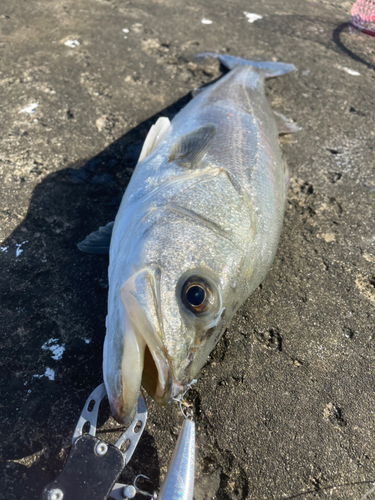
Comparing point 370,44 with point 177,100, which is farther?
point 370,44

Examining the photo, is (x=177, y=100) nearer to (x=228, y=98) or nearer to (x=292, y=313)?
(x=228, y=98)

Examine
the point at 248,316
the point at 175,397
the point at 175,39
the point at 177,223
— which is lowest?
the point at 248,316

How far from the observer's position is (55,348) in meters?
2.05

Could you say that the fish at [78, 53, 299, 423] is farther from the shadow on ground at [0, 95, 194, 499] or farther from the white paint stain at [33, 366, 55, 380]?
the white paint stain at [33, 366, 55, 380]

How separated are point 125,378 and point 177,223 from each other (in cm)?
84

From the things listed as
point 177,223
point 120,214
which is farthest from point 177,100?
point 177,223

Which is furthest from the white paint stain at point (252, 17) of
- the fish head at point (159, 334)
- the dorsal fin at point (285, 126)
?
the fish head at point (159, 334)

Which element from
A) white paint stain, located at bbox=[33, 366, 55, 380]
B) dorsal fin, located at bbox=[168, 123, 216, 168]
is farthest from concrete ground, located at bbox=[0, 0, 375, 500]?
dorsal fin, located at bbox=[168, 123, 216, 168]

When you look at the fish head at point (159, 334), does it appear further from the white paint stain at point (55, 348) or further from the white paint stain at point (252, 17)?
the white paint stain at point (252, 17)

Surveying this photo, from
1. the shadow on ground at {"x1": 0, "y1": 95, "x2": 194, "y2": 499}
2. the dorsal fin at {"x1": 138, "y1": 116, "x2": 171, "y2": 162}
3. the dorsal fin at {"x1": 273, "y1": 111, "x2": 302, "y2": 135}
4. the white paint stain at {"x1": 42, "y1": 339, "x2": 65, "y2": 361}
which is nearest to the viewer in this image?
the shadow on ground at {"x1": 0, "y1": 95, "x2": 194, "y2": 499}

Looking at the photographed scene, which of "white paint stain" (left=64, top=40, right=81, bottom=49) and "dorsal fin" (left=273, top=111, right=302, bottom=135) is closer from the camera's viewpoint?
"dorsal fin" (left=273, top=111, right=302, bottom=135)

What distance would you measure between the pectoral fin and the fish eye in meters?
0.91

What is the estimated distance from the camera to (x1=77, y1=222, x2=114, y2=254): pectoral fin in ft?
7.77

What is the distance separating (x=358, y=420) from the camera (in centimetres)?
205
